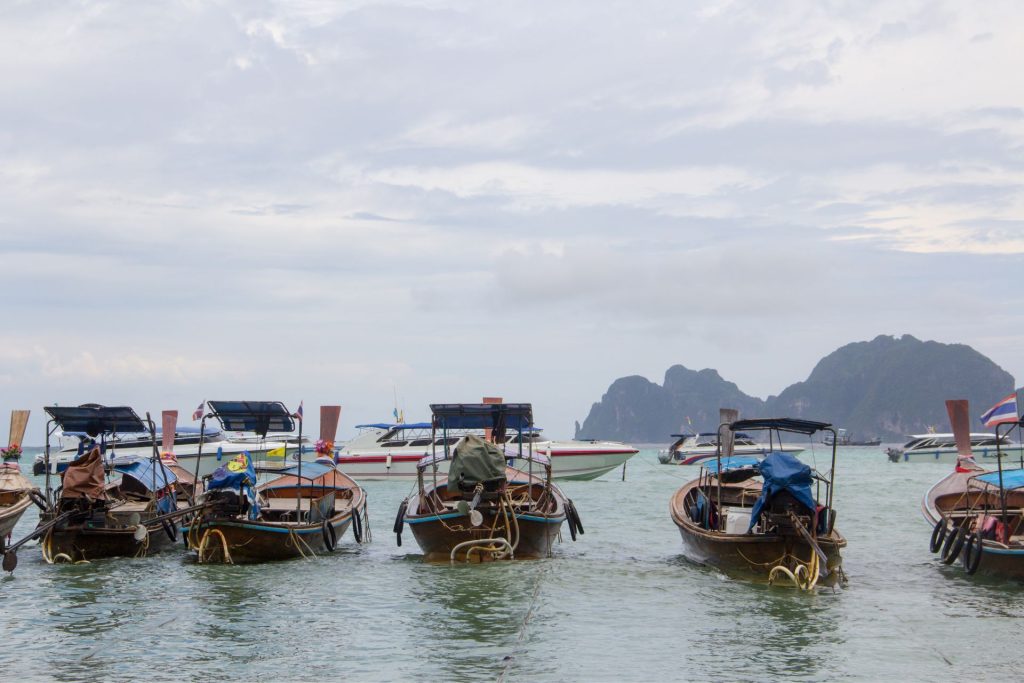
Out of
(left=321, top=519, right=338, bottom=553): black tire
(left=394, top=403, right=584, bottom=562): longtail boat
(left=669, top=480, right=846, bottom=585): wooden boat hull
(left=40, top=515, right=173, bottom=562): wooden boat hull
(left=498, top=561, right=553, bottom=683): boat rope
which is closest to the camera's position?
(left=498, top=561, right=553, bottom=683): boat rope

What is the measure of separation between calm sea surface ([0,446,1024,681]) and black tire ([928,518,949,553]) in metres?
0.38

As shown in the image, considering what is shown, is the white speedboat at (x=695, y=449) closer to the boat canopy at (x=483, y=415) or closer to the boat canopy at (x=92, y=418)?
the boat canopy at (x=483, y=415)

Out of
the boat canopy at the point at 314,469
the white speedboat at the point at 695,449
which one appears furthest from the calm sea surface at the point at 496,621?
the white speedboat at the point at 695,449

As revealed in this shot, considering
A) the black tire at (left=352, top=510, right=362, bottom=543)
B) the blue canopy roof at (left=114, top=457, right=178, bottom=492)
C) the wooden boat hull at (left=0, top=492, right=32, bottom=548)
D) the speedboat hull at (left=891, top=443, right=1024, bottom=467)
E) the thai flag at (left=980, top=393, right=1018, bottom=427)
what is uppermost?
the thai flag at (left=980, top=393, right=1018, bottom=427)

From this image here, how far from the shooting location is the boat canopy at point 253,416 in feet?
71.0

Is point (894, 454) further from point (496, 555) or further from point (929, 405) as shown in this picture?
point (929, 405)

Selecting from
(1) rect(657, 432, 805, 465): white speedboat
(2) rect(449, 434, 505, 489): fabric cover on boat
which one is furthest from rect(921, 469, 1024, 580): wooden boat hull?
(1) rect(657, 432, 805, 465): white speedboat

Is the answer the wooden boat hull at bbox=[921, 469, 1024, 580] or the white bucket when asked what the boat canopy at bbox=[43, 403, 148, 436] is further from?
the wooden boat hull at bbox=[921, 469, 1024, 580]

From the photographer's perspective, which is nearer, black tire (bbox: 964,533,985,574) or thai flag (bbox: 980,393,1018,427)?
black tire (bbox: 964,533,985,574)

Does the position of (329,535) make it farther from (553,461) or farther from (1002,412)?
(553,461)

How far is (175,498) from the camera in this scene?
23.3 metres

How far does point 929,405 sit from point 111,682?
653ft

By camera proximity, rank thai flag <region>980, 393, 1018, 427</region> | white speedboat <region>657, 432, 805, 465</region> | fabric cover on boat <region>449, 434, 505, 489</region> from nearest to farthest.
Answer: fabric cover on boat <region>449, 434, 505, 489</region> → thai flag <region>980, 393, 1018, 427</region> → white speedboat <region>657, 432, 805, 465</region>

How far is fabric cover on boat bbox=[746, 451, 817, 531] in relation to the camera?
1630 centimetres
